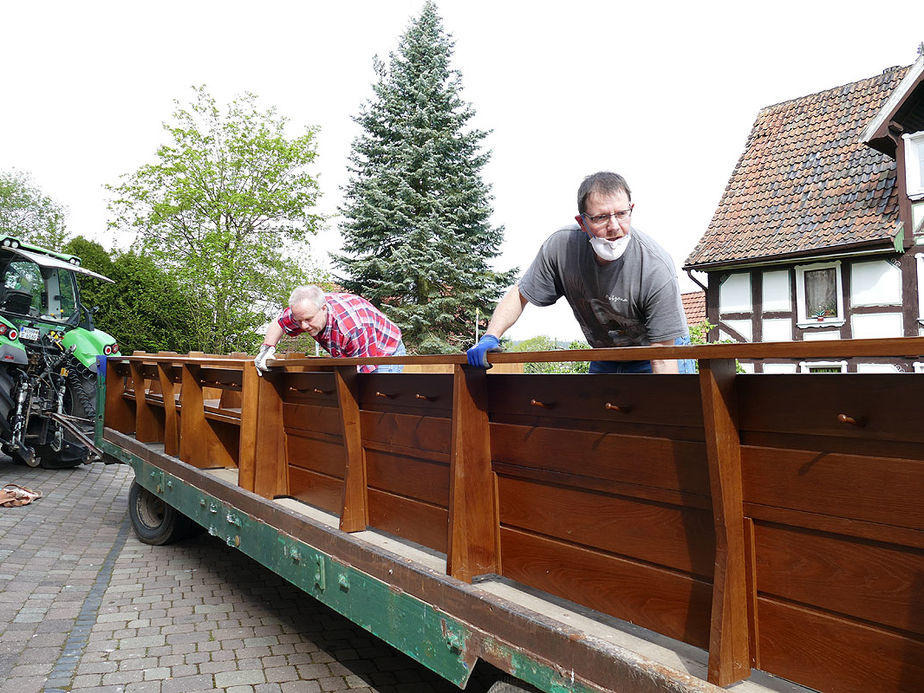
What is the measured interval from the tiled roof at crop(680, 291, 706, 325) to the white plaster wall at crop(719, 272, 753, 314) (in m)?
4.57

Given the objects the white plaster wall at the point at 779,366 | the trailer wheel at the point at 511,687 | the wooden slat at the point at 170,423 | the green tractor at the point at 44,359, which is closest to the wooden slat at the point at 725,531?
the trailer wheel at the point at 511,687

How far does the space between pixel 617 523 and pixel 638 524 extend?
7cm

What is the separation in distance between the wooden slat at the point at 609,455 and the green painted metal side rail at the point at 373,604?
0.55 meters

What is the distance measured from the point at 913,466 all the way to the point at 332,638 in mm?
3583

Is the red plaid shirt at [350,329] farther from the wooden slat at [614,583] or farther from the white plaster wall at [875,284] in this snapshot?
the white plaster wall at [875,284]

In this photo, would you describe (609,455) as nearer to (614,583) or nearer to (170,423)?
(614,583)

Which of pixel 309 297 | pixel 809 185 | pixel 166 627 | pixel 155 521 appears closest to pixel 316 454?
pixel 309 297

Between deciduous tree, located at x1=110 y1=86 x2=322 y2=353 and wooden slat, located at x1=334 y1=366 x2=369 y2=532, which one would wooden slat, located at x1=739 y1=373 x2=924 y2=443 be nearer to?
wooden slat, located at x1=334 y1=366 x2=369 y2=532

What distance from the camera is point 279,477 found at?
3934 millimetres

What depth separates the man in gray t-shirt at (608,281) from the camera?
262cm

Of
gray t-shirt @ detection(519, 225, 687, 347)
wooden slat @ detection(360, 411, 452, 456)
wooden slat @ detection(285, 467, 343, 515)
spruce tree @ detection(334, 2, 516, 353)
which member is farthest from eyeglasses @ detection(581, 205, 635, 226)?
spruce tree @ detection(334, 2, 516, 353)

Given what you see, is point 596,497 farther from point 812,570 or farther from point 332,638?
point 332,638

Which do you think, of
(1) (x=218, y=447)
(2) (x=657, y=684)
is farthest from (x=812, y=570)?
(1) (x=218, y=447)

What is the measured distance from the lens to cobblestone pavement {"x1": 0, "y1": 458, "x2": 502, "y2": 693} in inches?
141
